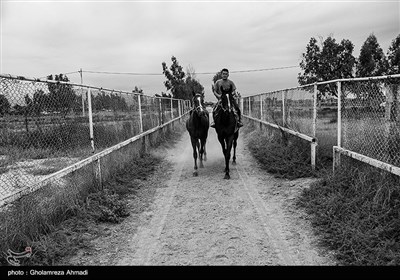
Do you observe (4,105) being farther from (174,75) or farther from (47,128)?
(174,75)

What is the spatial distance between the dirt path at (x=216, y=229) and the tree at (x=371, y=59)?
28415 mm

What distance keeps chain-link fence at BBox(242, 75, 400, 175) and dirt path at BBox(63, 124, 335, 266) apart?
1427 millimetres

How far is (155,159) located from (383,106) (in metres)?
7.11

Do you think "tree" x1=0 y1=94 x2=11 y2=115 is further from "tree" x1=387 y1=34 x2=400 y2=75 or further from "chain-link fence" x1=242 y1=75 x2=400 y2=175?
"tree" x1=387 y1=34 x2=400 y2=75

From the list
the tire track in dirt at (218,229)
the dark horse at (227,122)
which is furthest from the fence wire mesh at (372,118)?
the dark horse at (227,122)

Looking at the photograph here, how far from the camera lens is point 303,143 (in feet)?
29.3

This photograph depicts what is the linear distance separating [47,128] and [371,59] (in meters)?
32.9

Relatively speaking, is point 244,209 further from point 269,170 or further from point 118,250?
point 269,170

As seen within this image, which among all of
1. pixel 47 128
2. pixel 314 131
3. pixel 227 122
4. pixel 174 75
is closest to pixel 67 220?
pixel 47 128

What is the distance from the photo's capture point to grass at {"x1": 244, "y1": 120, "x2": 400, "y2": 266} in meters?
3.86


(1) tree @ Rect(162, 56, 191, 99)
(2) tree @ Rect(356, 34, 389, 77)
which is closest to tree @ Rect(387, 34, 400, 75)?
(2) tree @ Rect(356, 34, 389, 77)

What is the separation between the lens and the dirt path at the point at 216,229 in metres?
4.08

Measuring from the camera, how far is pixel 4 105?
13.2 feet
